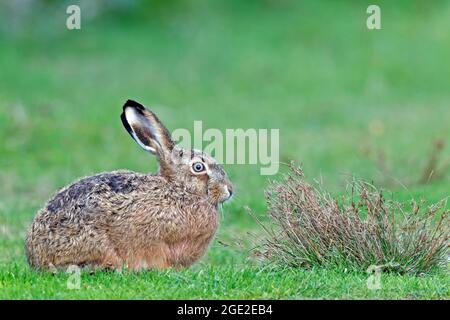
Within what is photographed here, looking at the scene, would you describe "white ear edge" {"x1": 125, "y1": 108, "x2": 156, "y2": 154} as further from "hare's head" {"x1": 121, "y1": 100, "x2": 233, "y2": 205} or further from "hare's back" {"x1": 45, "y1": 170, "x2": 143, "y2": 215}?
"hare's back" {"x1": 45, "y1": 170, "x2": 143, "y2": 215}

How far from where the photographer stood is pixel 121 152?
66.0ft

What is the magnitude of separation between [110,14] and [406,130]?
10.1 m

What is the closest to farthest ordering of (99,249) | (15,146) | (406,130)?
(99,249)
(15,146)
(406,130)

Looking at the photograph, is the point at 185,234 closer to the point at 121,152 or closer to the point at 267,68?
the point at 121,152

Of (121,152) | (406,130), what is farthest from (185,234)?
(406,130)

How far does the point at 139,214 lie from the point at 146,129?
0.95 metres

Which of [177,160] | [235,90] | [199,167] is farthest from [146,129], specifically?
[235,90]

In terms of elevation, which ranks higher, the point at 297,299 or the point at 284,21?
the point at 284,21

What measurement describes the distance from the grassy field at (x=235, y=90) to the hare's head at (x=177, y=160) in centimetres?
94

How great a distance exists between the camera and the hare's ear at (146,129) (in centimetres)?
1036

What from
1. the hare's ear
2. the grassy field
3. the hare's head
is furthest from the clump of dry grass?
the hare's ear

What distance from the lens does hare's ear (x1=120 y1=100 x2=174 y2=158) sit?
1036cm

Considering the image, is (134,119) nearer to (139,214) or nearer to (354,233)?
(139,214)

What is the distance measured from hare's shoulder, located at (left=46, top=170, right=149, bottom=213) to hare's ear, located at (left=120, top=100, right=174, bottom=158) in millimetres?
355
